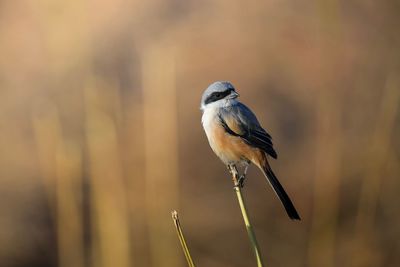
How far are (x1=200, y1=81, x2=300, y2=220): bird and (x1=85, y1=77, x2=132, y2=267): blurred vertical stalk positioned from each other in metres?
0.47

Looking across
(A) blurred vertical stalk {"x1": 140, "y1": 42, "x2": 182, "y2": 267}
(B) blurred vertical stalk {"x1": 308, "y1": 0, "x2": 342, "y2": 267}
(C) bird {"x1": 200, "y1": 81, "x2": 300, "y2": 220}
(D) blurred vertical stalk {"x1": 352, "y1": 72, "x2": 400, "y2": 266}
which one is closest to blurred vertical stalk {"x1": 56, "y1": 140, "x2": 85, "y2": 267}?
(A) blurred vertical stalk {"x1": 140, "y1": 42, "x2": 182, "y2": 267}

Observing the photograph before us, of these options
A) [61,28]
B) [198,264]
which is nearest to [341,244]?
[198,264]

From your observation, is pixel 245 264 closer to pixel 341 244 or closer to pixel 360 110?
pixel 341 244

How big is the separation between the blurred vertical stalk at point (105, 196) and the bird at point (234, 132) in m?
0.47

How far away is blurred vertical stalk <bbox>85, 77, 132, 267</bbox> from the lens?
2.60 metres

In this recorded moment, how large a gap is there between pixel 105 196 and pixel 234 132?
0.60 metres

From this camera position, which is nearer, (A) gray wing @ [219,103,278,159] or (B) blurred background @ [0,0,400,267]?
(A) gray wing @ [219,103,278,159]

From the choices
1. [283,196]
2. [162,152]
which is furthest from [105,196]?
[283,196]

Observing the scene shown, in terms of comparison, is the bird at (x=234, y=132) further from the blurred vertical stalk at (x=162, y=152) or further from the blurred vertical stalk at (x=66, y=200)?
the blurred vertical stalk at (x=66, y=200)

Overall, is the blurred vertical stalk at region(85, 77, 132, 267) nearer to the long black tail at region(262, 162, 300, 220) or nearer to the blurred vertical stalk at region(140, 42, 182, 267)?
the blurred vertical stalk at region(140, 42, 182, 267)

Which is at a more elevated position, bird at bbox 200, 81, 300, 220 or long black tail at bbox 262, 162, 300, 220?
bird at bbox 200, 81, 300, 220

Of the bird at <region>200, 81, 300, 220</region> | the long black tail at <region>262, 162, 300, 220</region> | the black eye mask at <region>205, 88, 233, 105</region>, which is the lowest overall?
the long black tail at <region>262, 162, 300, 220</region>

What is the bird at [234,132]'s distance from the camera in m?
2.12

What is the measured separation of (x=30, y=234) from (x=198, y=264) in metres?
1.53
